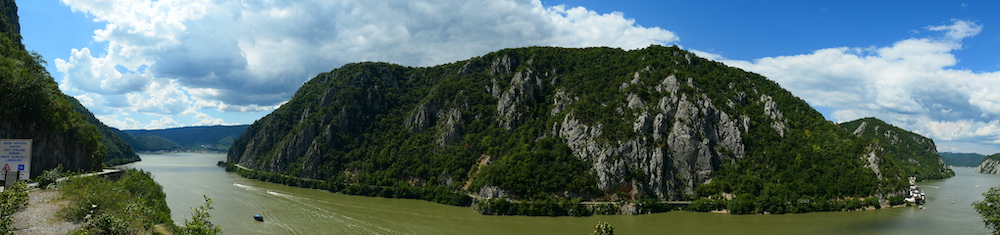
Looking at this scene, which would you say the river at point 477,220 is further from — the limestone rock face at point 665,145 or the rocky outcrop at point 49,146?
the rocky outcrop at point 49,146

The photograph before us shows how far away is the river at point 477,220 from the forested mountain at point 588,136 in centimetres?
932

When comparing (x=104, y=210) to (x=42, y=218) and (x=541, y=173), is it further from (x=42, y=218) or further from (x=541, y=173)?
(x=541, y=173)

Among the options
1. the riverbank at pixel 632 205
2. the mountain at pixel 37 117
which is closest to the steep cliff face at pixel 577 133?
the riverbank at pixel 632 205

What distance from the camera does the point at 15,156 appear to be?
32281 mm

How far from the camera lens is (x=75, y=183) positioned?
35.5 m

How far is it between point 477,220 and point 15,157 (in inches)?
2282

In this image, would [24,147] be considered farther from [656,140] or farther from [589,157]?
[656,140]

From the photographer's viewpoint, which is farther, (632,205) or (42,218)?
(632,205)

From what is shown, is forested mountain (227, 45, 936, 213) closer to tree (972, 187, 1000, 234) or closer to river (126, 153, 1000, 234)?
river (126, 153, 1000, 234)

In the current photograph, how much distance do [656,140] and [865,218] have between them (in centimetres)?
4032

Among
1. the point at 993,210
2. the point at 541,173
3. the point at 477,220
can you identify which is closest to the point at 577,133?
the point at 541,173

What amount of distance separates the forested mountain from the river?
9.32m

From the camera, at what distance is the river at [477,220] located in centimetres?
7031

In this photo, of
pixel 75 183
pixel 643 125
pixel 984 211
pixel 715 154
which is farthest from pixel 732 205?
pixel 75 183
